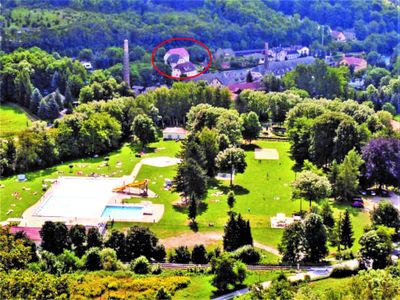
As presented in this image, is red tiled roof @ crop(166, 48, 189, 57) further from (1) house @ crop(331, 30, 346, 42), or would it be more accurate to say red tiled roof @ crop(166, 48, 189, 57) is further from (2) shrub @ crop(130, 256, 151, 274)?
(2) shrub @ crop(130, 256, 151, 274)

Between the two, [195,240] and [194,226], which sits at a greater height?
[194,226]

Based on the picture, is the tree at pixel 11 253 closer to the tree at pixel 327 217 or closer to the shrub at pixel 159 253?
the shrub at pixel 159 253

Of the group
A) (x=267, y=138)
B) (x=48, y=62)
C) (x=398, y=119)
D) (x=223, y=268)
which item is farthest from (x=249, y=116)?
(x=48, y=62)

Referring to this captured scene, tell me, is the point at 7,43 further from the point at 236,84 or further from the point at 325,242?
the point at 325,242

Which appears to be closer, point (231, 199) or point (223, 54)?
point (231, 199)

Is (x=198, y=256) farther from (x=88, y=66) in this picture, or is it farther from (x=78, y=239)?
(x=88, y=66)

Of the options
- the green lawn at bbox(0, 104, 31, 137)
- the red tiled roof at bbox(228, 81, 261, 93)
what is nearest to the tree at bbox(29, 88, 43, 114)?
the green lawn at bbox(0, 104, 31, 137)

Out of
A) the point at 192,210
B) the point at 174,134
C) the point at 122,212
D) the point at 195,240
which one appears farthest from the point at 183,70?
the point at 195,240
